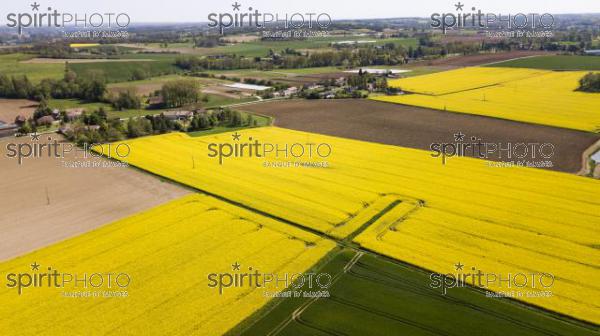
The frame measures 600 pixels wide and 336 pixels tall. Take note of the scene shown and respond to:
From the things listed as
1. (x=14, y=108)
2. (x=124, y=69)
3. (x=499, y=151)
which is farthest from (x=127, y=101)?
(x=499, y=151)

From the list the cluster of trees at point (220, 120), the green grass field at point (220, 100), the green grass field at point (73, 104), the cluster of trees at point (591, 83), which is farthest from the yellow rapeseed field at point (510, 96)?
the green grass field at point (73, 104)

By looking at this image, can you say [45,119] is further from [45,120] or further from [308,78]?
[308,78]

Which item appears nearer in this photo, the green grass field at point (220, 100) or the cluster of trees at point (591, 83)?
the green grass field at point (220, 100)

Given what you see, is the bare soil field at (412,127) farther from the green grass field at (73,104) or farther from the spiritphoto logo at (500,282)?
the green grass field at (73,104)

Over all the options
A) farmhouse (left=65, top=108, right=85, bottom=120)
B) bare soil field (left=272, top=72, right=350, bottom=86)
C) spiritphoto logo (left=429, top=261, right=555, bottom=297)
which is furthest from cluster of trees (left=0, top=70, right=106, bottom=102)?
spiritphoto logo (left=429, top=261, right=555, bottom=297)

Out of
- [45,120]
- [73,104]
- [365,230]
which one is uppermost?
[73,104]

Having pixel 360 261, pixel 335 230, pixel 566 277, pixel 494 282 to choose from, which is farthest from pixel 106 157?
pixel 566 277
